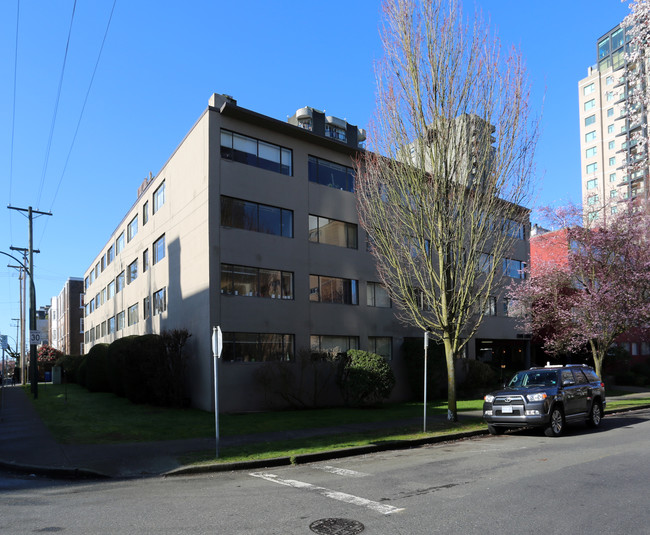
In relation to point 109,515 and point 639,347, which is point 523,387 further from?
point 639,347

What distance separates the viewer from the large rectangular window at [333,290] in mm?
21969

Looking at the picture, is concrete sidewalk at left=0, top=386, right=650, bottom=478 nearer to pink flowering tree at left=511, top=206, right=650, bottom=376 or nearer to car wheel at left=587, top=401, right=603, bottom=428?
car wheel at left=587, top=401, right=603, bottom=428

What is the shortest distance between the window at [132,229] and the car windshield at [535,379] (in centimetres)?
2387

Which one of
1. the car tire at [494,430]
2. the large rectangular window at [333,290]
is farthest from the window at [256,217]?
the car tire at [494,430]

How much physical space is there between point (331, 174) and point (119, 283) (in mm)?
20229

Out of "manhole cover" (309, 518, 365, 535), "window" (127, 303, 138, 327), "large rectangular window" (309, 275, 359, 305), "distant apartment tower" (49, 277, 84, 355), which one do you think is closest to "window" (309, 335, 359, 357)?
"large rectangular window" (309, 275, 359, 305)

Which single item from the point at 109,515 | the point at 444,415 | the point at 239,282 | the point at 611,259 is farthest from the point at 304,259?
the point at 109,515

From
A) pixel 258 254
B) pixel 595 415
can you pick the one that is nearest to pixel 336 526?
pixel 595 415

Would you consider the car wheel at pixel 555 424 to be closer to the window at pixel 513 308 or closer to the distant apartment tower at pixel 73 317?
the window at pixel 513 308

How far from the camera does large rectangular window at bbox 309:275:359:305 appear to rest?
865 inches

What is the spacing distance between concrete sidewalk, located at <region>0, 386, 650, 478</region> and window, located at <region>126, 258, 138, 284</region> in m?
16.6

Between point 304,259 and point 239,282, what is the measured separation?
3134 millimetres

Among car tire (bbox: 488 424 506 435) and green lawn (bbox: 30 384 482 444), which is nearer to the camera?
green lawn (bbox: 30 384 482 444)

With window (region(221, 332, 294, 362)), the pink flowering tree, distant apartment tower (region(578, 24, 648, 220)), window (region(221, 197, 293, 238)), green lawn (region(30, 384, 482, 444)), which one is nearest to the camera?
green lawn (region(30, 384, 482, 444))
